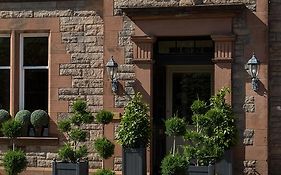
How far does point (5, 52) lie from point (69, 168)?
12.3 ft

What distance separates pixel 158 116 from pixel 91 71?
186 centimetres

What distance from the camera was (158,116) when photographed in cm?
1441

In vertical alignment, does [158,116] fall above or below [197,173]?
above

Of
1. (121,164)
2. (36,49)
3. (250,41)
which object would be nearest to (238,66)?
(250,41)

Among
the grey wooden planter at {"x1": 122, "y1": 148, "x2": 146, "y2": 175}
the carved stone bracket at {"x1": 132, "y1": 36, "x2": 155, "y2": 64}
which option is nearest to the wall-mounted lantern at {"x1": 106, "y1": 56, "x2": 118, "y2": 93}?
the carved stone bracket at {"x1": 132, "y1": 36, "x2": 155, "y2": 64}

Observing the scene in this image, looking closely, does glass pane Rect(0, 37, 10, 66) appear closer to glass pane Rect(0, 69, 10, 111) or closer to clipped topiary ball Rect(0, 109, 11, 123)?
glass pane Rect(0, 69, 10, 111)

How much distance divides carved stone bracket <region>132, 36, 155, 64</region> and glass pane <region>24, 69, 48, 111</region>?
2389mm

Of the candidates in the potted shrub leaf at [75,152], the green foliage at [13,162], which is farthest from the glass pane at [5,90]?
the potted shrub leaf at [75,152]

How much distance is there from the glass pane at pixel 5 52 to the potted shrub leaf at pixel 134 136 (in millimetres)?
3765

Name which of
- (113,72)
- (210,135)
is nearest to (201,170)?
(210,135)

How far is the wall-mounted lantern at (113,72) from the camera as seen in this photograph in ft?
43.7

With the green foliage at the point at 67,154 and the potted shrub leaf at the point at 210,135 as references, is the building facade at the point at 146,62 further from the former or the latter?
the green foliage at the point at 67,154

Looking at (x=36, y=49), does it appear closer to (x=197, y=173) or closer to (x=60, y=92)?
(x=60, y=92)

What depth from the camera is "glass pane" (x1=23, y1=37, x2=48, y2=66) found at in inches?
572
